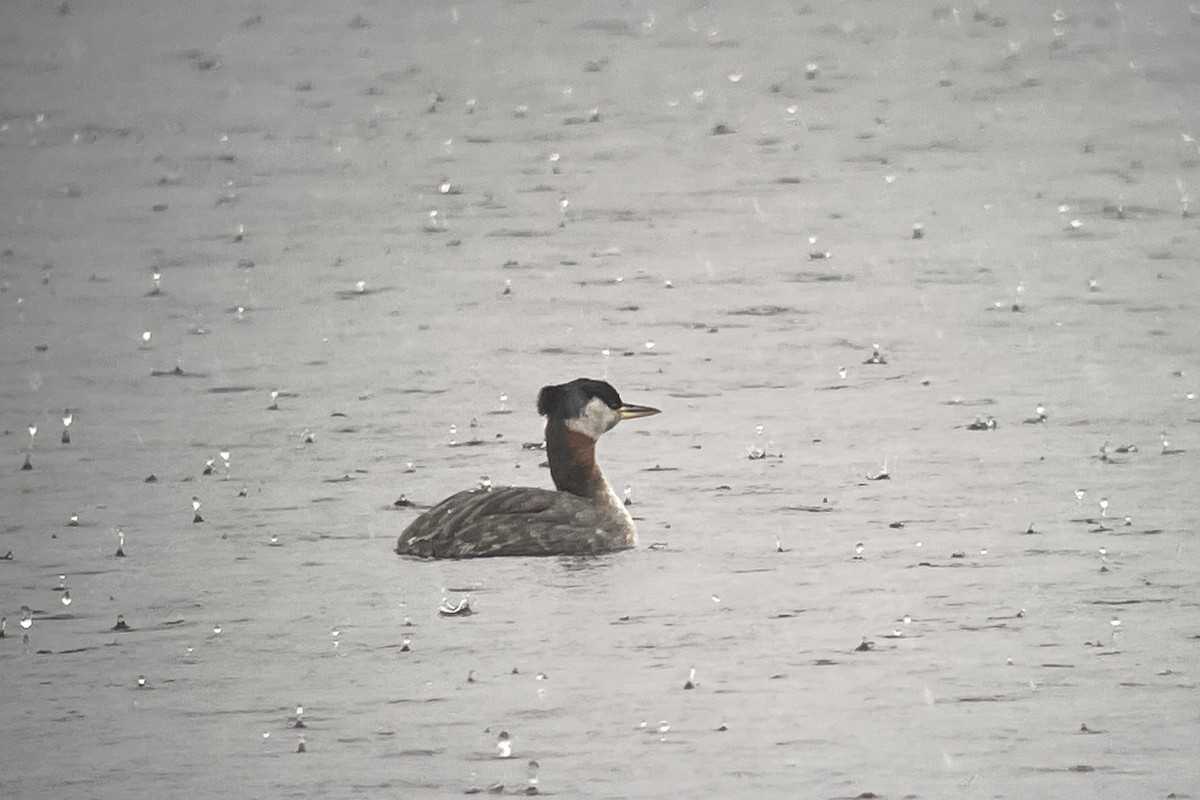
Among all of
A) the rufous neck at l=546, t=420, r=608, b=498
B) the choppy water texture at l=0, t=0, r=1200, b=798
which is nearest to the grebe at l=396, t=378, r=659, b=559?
the rufous neck at l=546, t=420, r=608, b=498

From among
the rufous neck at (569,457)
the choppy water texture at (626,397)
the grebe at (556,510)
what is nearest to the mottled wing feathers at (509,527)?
the grebe at (556,510)

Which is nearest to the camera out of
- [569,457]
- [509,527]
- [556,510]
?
[509,527]

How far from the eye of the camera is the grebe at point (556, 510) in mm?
11547

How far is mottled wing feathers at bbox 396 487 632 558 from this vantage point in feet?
37.8

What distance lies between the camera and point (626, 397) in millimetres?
14664

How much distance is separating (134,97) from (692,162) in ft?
24.1

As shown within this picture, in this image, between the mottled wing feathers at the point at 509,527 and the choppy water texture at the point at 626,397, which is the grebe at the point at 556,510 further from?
the choppy water texture at the point at 626,397

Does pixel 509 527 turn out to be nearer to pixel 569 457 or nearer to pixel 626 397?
pixel 569 457

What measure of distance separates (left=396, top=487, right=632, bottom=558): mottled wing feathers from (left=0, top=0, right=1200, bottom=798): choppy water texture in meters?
0.13

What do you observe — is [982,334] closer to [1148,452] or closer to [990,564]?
[1148,452]

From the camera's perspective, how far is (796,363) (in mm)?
15531

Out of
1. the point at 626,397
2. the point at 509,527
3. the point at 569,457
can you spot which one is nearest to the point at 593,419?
the point at 569,457

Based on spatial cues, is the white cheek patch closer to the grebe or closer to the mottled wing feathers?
the grebe

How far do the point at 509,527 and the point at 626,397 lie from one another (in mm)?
2986
